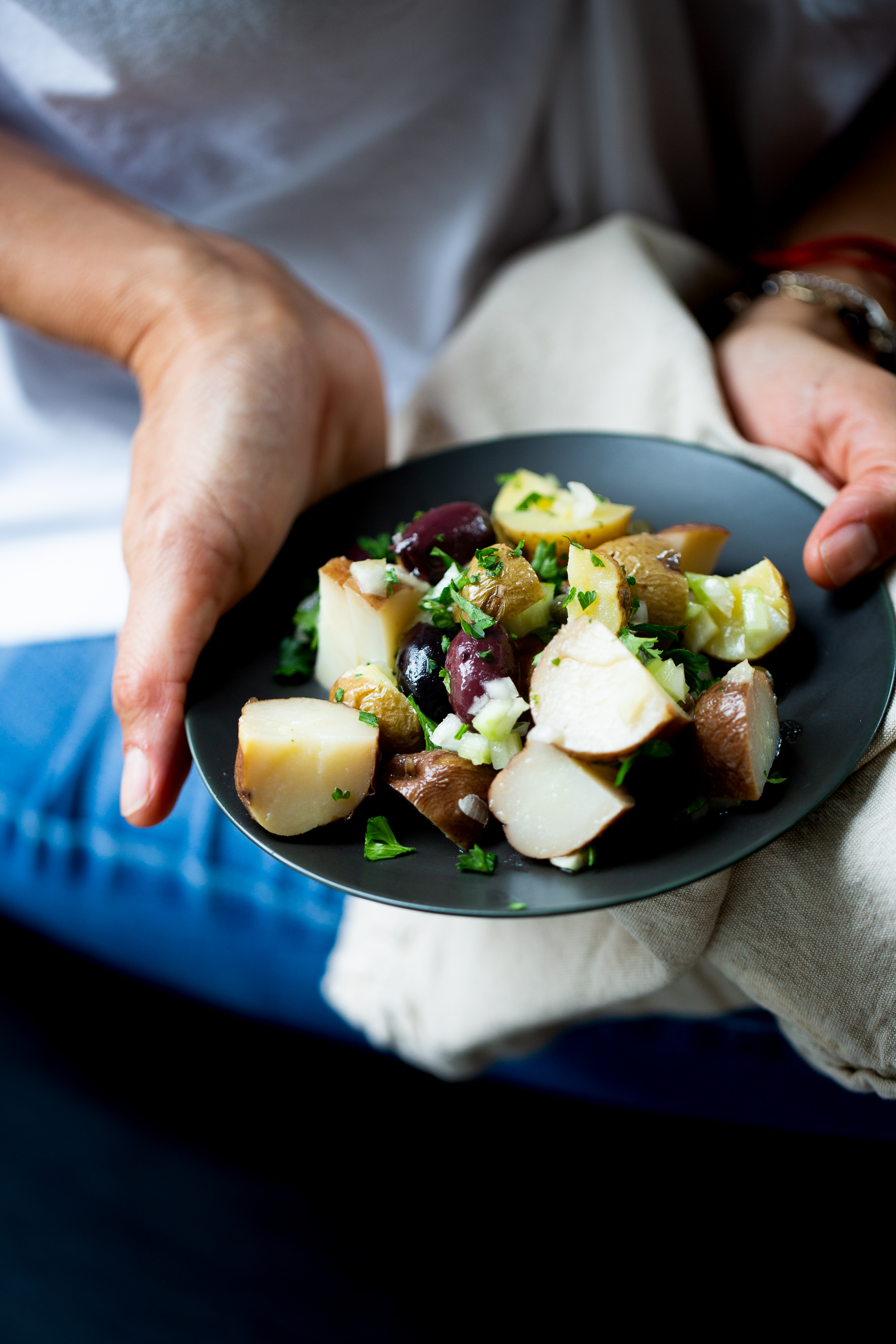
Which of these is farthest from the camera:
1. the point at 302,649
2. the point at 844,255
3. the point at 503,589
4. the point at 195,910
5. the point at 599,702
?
the point at 844,255

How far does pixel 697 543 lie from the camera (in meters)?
0.89

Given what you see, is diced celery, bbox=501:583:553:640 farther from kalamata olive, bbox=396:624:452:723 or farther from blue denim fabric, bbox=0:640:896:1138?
blue denim fabric, bbox=0:640:896:1138

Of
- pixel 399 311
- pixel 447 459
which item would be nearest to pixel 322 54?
pixel 399 311

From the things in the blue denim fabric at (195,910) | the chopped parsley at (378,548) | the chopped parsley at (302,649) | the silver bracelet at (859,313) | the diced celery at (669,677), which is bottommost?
the blue denim fabric at (195,910)

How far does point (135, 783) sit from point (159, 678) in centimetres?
10

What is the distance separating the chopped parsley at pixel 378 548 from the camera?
0.91 meters

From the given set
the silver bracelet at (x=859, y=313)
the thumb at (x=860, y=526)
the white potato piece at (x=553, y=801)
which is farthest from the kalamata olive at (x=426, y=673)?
the silver bracelet at (x=859, y=313)

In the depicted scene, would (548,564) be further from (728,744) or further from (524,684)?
(728,744)

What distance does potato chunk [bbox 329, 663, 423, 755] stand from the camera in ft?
2.64

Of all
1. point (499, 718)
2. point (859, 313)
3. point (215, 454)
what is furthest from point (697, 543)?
point (859, 313)

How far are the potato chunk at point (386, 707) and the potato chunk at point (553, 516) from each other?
202 millimetres

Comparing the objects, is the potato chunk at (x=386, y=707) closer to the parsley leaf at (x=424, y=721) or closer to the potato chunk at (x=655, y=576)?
the parsley leaf at (x=424, y=721)

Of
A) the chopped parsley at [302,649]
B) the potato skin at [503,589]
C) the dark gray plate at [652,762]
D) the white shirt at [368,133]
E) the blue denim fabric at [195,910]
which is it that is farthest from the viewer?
the white shirt at [368,133]

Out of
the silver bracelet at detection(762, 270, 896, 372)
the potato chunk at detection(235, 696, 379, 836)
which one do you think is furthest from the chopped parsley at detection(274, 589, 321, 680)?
the silver bracelet at detection(762, 270, 896, 372)
